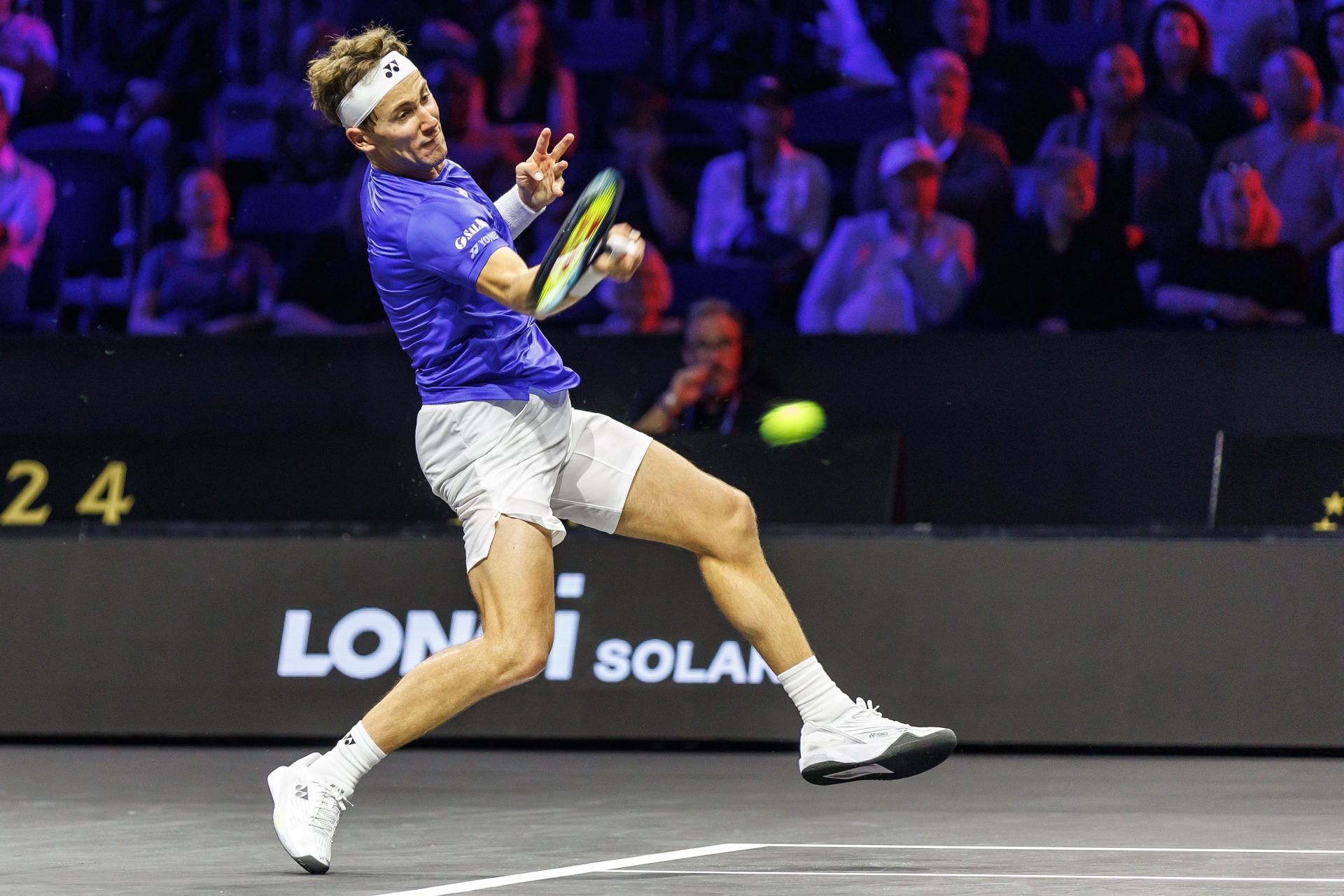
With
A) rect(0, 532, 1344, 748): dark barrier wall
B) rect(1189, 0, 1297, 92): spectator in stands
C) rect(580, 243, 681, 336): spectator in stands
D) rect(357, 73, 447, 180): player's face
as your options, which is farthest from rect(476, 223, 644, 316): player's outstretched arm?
rect(1189, 0, 1297, 92): spectator in stands

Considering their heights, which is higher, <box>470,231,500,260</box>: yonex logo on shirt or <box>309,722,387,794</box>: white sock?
<box>470,231,500,260</box>: yonex logo on shirt

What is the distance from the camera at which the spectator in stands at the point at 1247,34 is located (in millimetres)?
9859

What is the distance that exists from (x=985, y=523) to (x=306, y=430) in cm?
337

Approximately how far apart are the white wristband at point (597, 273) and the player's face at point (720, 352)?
4964 mm

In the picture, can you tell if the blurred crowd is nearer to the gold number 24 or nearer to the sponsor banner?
the sponsor banner

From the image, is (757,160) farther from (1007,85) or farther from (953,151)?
(1007,85)

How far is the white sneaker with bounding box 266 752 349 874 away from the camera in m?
4.44

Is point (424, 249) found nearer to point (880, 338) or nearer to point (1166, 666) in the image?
point (1166, 666)

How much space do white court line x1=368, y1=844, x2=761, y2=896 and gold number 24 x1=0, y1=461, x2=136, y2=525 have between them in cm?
553

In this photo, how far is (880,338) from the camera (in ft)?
31.4

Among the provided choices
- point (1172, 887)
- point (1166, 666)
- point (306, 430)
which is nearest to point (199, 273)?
point (306, 430)

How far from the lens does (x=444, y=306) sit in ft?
15.4

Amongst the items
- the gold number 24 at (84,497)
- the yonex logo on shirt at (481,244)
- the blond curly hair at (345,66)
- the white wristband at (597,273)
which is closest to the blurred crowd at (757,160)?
the gold number 24 at (84,497)

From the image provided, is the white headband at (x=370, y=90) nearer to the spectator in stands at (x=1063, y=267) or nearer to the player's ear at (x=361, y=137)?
the player's ear at (x=361, y=137)
